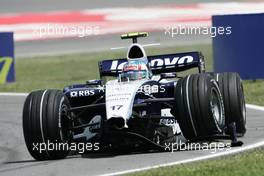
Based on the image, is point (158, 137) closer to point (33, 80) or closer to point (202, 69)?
point (202, 69)

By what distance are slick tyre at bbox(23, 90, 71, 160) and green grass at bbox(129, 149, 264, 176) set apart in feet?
6.09

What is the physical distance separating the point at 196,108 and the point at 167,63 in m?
2.52

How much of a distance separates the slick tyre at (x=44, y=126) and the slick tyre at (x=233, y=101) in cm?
228

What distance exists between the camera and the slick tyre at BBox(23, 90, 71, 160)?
10141 mm

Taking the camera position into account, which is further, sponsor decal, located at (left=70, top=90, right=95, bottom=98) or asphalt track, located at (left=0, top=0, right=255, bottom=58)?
asphalt track, located at (left=0, top=0, right=255, bottom=58)

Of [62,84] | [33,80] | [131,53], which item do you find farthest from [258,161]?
[33,80]

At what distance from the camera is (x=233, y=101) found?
37.1 feet

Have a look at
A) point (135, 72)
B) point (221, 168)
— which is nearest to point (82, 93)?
point (135, 72)

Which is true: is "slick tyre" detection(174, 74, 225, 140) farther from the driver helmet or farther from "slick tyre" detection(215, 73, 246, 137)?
the driver helmet

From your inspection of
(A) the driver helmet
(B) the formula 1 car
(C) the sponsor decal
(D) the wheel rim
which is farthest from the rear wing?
(D) the wheel rim

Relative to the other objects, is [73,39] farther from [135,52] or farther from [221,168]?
[221,168]

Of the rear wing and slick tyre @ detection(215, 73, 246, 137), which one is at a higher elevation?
the rear wing

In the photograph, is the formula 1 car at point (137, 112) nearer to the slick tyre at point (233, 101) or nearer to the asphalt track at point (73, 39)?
the slick tyre at point (233, 101)

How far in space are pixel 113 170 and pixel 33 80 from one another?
14621 mm
